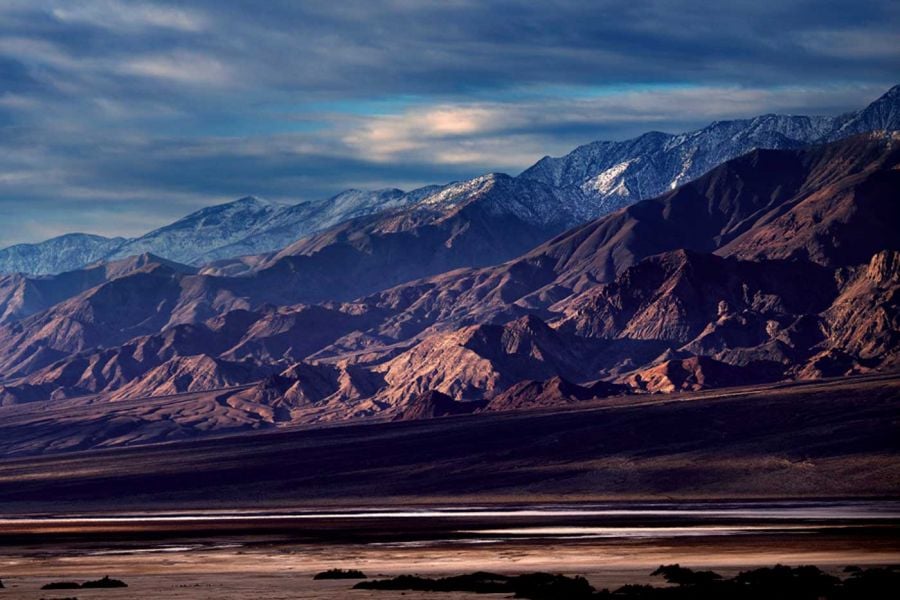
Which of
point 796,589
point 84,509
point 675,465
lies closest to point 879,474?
point 675,465

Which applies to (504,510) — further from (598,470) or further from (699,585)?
(699,585)

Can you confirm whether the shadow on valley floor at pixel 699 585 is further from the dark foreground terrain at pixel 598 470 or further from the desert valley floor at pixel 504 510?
the dark foreground terrain at pixel 598 470

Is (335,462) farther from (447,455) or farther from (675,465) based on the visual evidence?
(675,465)

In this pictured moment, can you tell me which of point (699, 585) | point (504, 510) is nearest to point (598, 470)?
point (504, 510)

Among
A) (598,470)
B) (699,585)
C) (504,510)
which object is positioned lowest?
(598,470)

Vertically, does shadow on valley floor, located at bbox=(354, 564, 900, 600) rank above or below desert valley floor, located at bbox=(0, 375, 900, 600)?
above

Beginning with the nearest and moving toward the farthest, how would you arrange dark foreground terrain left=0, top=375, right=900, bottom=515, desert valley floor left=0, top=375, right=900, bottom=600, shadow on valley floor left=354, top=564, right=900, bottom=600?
shadow on valley floor left=354, top=564, right=900, bottom=600 → desert valley floor left=0, top=375, right=900, bottom=600 → dark foreground terrain left=0, top=375, right=900, bottom=515

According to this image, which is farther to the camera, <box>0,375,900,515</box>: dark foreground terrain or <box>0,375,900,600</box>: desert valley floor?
<box>0,375,900,515</box>: dark foreground terrain

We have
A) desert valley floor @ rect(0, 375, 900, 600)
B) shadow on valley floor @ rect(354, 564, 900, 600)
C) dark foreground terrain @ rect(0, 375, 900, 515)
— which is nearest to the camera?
shadow on valley floor @ rect(354, 564, 900, 600)

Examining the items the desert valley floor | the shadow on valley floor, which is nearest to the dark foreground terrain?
the desert valley floor

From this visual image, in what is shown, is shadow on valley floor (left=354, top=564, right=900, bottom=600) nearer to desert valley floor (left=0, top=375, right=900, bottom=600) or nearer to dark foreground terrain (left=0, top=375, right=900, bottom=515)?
desert valley floor (left=0, top=375, right=900, bottom=600)

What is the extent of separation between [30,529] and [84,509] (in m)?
41.7

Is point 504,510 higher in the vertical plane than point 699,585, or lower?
lower

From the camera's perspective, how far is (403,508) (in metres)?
149
